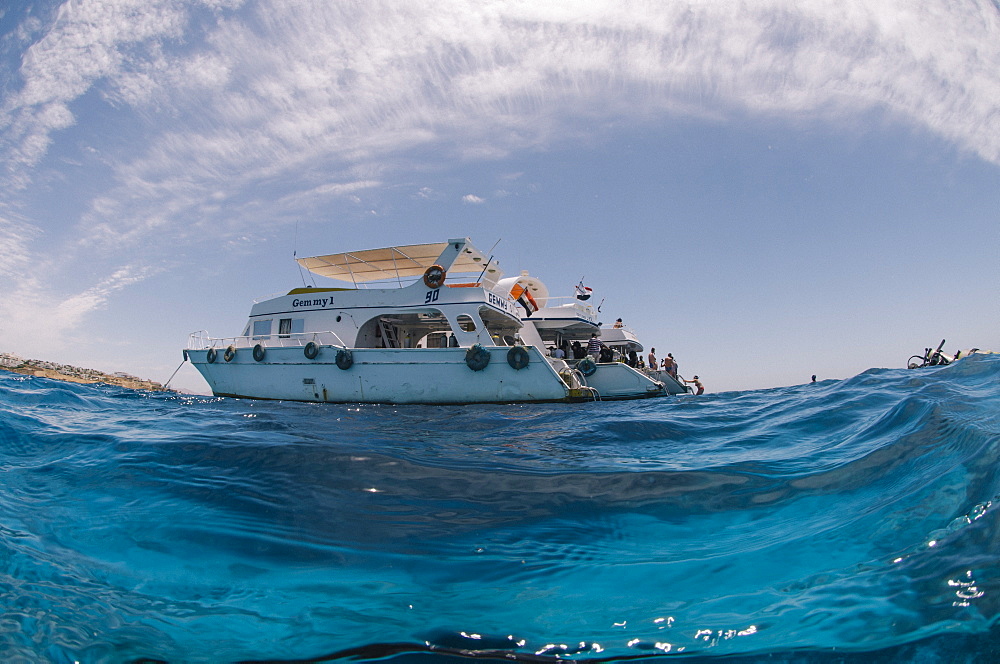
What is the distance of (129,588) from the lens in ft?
6.14

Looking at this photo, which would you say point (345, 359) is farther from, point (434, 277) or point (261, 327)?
point (261, 327)

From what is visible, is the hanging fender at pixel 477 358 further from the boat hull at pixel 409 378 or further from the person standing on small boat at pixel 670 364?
the person standing on small boat at pixel 670 364

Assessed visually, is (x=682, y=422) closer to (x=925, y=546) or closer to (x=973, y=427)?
(x=973, y=427)

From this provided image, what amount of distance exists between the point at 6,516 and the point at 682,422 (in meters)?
6.88

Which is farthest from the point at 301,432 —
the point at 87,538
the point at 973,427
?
the point at 973,427

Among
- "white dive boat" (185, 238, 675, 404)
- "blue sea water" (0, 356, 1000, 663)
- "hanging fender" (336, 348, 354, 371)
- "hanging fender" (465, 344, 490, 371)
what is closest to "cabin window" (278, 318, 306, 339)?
"white dive boat" (185, 238, 675, 404)

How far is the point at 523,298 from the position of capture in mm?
18344

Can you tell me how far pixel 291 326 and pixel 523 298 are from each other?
835cm

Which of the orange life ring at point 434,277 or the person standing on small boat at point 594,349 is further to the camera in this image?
the person standing on small boat at point 594,349

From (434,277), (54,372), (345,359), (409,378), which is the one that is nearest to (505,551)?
(409,378)

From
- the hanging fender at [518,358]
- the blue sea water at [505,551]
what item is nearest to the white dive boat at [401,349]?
the hanging fender at [518,358]

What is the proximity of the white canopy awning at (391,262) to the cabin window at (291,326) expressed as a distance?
2387mm

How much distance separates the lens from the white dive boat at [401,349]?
505 inches

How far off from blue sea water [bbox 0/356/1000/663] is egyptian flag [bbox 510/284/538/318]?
1394cm
